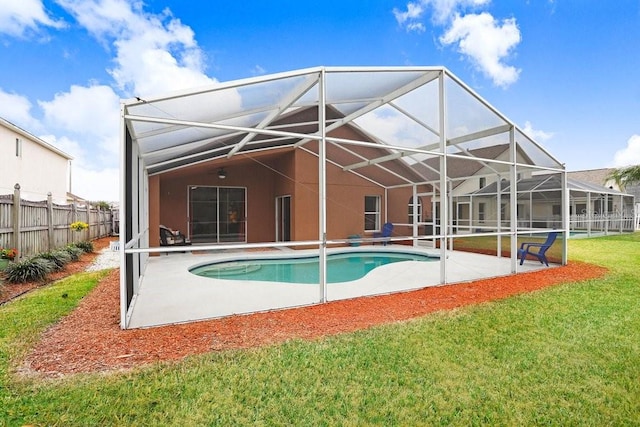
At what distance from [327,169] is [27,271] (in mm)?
8901

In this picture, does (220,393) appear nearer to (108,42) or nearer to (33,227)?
(33,227)

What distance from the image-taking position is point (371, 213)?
46.6 feet

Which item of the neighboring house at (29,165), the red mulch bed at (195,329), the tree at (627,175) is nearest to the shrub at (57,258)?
the red mulch bed at (195,329)

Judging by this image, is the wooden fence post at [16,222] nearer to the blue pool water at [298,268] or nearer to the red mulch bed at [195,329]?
the red mulch bed at [195,329]

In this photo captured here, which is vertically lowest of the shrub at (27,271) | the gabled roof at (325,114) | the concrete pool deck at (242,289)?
the concrete pool deck at (242,289)

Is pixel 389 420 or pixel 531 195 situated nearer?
pixel 389 420

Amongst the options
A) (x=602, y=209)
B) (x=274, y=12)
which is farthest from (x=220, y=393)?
(x=602, y=209)

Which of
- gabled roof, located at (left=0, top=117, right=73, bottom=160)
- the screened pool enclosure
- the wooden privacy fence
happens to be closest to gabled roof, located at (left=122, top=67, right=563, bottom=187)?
the screened pool enclosure

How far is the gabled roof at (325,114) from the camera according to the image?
4953 millimetres

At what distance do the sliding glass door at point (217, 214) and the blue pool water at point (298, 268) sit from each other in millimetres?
3687

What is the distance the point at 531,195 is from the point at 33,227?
1790 centimetres

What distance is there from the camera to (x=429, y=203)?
14797mm

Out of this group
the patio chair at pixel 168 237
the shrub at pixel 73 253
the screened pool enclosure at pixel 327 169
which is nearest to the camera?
the screened pool enclosure at pixel 327 169

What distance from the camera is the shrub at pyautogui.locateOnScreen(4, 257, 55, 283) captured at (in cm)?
687
